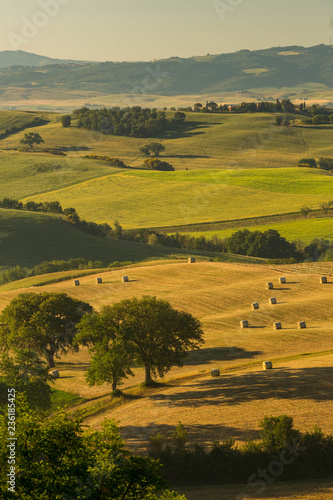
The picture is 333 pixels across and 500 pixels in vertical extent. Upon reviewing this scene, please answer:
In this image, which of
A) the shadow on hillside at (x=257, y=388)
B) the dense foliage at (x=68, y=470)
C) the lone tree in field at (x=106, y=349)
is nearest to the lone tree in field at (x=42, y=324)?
the lone tree in field at (x=106, y=349)

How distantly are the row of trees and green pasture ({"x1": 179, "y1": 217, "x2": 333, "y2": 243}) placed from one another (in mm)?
68292

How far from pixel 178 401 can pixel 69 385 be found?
1141cm

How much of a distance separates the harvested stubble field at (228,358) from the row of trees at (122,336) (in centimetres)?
228

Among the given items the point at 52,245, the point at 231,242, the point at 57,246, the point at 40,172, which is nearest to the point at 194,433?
the point at 57,246

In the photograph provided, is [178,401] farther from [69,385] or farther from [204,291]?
[204,291]

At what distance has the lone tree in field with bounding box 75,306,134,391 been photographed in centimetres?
4729

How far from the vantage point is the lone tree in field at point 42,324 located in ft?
188

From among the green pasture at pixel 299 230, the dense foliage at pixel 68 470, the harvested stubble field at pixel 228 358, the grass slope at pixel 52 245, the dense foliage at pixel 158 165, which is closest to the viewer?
the dense foliage at pixel 68 470

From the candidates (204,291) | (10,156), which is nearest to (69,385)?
(204,291)

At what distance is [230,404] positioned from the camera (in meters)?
43.4

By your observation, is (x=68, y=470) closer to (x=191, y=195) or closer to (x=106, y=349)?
(x=106, y=349)

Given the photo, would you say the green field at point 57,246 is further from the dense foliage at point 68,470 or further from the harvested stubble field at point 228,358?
the dense foliage at point 68,470

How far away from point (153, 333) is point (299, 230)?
78.7m

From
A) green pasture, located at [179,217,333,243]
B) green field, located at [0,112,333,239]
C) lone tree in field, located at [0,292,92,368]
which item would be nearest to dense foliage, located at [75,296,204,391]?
lone tree in field, located at [0,292,92,368]
